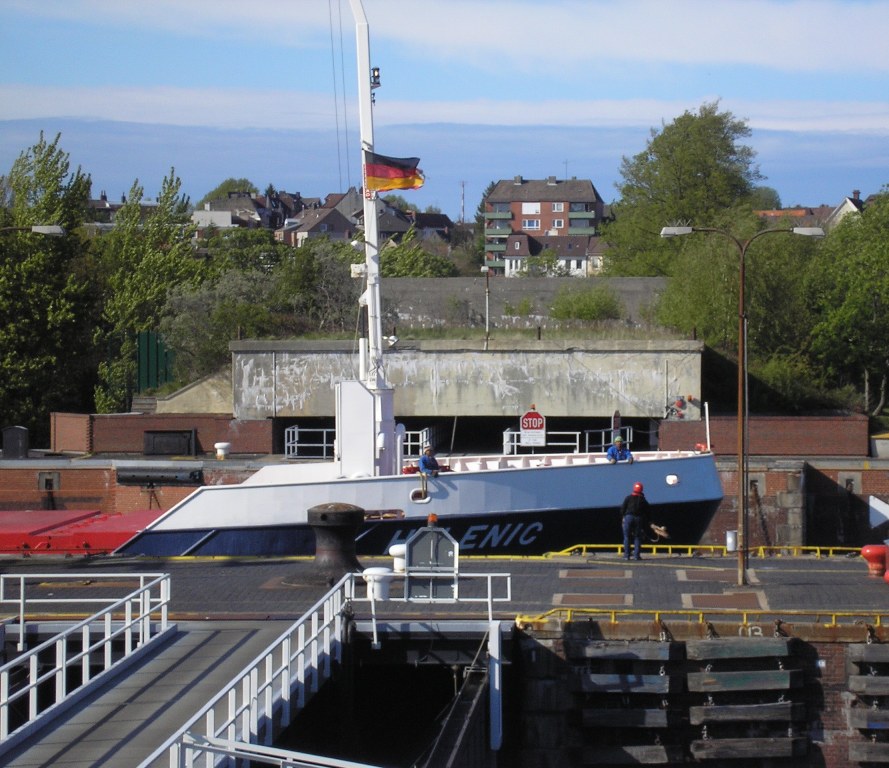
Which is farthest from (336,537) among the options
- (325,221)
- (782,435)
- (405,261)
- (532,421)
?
(325,221)

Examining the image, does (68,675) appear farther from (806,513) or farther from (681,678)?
(806,513)

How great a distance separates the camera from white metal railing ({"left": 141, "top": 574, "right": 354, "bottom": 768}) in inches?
432

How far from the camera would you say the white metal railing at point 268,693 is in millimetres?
10969

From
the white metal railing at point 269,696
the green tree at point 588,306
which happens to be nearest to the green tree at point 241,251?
the green tree at point 588,306

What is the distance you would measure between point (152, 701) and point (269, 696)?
1507 millimetres

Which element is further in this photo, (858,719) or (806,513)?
(806,513)

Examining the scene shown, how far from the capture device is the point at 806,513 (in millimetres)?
33125

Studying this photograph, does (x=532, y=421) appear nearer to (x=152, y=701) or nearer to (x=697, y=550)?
(x=697, y=550)

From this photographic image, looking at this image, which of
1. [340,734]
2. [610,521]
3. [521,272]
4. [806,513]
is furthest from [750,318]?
[521,272]

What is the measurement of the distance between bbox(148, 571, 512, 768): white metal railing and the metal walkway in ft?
1.31

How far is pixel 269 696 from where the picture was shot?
43.1 feet

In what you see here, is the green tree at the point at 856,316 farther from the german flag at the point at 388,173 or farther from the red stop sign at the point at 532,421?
the german flag at the point at 388,173

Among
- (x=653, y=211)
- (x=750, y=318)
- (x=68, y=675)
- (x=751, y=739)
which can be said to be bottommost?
(x=751, y=739)

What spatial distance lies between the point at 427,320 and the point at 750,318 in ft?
45.6
